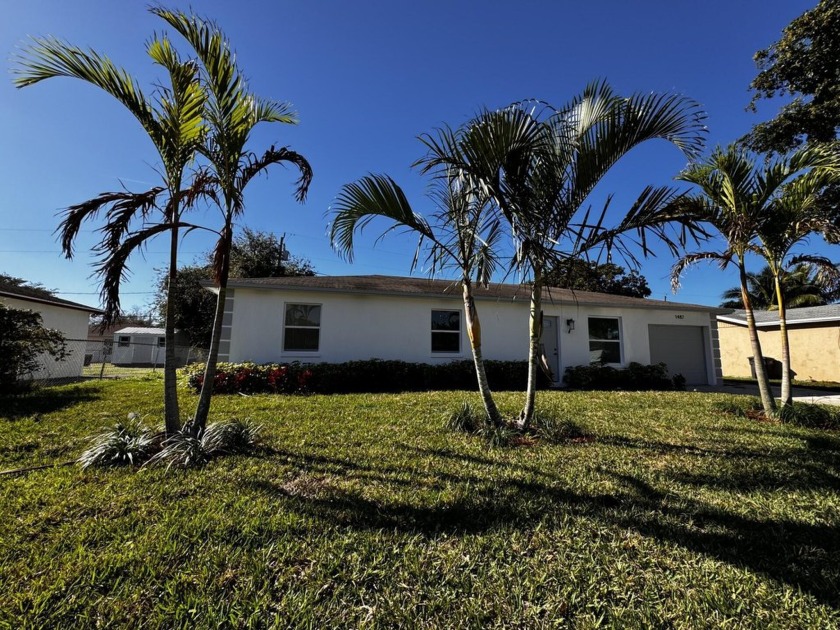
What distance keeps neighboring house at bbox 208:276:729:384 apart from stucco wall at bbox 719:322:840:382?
18.2 ft

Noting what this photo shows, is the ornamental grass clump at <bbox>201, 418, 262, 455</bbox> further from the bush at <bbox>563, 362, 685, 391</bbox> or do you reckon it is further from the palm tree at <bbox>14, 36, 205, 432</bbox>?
the bush at <bbox>563, 362, 685, 391</bbox>

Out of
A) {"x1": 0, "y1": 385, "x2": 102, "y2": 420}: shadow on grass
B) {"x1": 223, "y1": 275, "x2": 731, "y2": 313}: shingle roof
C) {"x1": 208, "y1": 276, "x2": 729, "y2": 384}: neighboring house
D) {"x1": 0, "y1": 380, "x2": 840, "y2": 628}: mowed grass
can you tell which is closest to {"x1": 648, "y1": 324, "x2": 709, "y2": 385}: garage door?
{"x1": 208, "y1": 276, "x2": 729, "y2": 384}: neighboring house

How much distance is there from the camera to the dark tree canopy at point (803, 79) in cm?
925

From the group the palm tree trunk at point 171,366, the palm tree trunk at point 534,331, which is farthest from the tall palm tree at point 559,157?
the palm tree trunk at point 171,366

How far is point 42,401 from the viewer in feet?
23.2

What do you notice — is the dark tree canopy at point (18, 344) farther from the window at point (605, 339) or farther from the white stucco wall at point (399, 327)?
the window at point (605, 339)

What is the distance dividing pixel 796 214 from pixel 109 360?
35.9m

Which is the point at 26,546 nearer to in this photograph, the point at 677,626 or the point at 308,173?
the point at 677,626

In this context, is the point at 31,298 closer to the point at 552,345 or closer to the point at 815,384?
the point at 552,345

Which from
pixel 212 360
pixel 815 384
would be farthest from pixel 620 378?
pixel 212 360

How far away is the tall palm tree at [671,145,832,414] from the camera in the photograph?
6.05 metres

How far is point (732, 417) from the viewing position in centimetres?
658

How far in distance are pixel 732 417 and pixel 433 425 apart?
18.1 ft

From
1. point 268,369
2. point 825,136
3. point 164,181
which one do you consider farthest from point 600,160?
point 825,136
